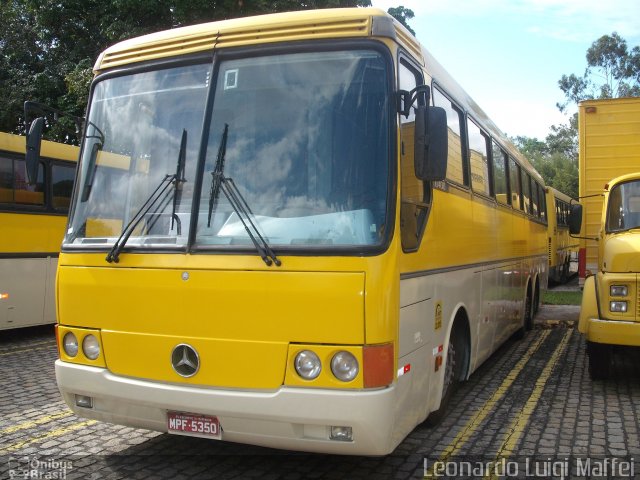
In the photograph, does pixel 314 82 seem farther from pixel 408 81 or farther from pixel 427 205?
pixel 427 205

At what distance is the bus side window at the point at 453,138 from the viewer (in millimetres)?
5641

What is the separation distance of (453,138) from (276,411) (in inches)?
131

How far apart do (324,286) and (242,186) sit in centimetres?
89

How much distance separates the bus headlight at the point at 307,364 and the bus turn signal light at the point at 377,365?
0.95ft

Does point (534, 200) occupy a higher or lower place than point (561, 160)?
lower

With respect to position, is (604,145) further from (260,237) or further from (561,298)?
(260,237)

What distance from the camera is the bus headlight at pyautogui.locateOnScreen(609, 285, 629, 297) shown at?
6707 mm

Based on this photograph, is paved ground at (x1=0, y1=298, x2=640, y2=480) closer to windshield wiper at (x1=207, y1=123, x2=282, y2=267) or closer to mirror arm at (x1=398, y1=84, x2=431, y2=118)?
windshield wiper at (x1=207, y1=123, x2=282, y2=267)

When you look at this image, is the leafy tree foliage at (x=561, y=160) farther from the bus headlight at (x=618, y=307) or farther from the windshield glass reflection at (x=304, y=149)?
the windshield glass reflection at (x=304, y=149)

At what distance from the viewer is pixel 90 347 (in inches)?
175

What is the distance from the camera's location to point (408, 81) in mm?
4543

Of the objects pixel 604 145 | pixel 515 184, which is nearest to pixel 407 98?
pixel 515 184

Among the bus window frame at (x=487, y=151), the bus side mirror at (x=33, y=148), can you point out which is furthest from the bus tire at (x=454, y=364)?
the bus side mirror at (x=33, y=148)

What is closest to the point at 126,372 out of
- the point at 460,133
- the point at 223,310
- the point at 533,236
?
the point at 223,310
